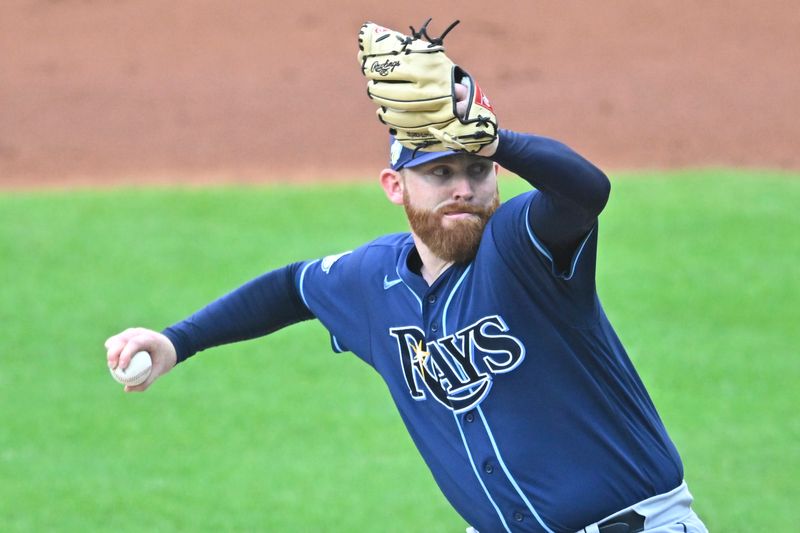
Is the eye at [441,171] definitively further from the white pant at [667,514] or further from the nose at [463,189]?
the white pant at [667,514]

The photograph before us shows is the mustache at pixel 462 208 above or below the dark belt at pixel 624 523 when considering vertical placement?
above

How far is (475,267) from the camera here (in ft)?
11.8

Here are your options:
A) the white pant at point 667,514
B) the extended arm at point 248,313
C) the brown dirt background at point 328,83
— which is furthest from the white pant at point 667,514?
the brown dirt background at point 328,83


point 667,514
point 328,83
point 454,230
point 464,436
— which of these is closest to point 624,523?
point 667,514

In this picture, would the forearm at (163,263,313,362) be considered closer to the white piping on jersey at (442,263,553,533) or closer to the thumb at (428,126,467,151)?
the white piping on jersey at (442,263,553,533)

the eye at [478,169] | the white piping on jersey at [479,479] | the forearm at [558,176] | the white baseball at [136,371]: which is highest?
the eye at [478,169]

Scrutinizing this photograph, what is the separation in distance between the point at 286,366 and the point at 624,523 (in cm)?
560

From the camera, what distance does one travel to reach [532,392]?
11.5ft

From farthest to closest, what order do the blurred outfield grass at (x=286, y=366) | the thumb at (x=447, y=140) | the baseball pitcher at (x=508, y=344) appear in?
the blurred outfield grass at (x=286, y=366) < the baseball pitcher at (x=508, y=344) < the thumb at (x=447, y=140)

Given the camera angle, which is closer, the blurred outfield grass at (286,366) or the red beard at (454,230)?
the red beard at (454,230)

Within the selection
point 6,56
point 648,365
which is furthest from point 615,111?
point 6,56

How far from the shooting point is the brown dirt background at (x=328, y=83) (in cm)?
1316

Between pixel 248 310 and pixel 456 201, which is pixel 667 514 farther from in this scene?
pixel 248 310

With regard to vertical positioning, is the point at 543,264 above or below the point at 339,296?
below
